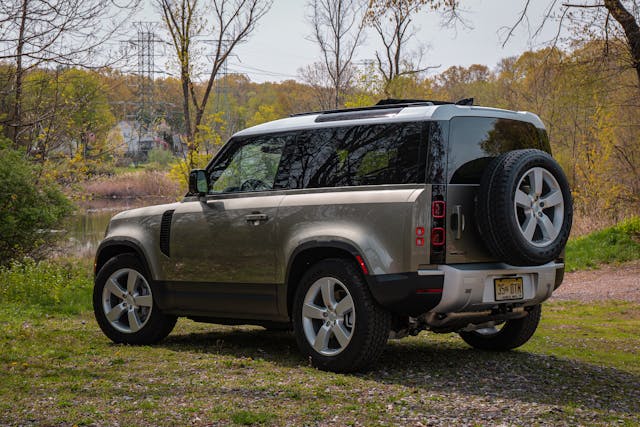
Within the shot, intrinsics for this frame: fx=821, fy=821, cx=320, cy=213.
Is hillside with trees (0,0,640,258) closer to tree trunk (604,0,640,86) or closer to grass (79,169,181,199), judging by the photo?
tree trunk (604,0,640,86)

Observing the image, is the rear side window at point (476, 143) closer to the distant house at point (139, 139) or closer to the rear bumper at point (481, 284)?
the rear bumper at point (481, 284)

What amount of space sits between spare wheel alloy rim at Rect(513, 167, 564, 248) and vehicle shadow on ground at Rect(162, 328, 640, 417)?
41.3 inches

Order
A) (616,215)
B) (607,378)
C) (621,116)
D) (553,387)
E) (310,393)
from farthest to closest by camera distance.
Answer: (621,116) < (616,215) < (607,378) < (553,387) < (310,393)

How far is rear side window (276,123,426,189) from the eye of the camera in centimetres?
612

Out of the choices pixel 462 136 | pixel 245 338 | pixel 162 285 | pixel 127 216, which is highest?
pixel 462 136

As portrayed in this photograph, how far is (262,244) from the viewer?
22.7 feet

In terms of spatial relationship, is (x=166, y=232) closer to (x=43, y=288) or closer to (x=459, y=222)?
(x=459, y=222)

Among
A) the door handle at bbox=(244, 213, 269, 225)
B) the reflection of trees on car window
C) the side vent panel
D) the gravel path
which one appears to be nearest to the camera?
the reflection of trees on car window

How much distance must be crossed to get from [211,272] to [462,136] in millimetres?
2612

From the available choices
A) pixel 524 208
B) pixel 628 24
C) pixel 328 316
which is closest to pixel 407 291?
pixel 328 316

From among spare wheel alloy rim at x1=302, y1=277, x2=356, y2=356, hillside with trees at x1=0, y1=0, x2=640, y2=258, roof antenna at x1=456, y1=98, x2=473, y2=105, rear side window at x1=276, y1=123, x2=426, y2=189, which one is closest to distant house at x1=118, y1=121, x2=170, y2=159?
hillside with trees at x1=0, y1=0, x2=640, y2=258

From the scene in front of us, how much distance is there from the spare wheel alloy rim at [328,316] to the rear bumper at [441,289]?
343 mm

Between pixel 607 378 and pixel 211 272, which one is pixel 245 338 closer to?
pixel 211 272

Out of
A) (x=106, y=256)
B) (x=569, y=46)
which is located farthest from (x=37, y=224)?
(x=569, y=46)
